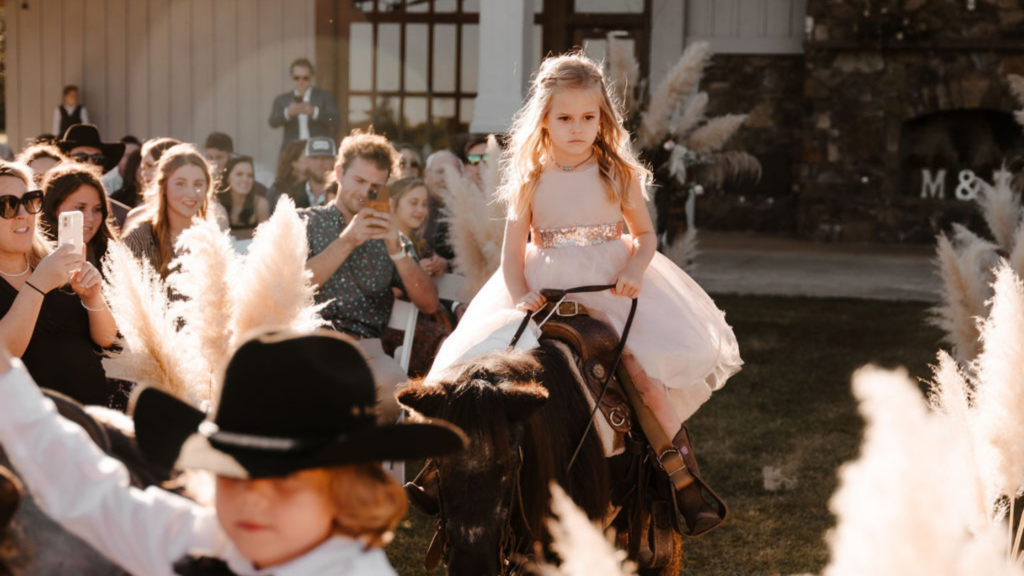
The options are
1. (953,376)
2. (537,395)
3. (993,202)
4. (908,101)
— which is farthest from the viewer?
(908,101)

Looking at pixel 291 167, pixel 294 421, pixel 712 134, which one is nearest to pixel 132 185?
pixel 291 167

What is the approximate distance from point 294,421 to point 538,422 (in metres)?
1.62

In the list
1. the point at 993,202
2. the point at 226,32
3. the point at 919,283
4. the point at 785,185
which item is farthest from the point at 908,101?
the point at 993,202

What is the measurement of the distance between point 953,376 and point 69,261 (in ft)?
6.66

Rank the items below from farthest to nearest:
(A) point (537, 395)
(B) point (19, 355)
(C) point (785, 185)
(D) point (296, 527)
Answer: (C) point (785, 185) → (B) point (19, 355) → (A) point (537, 395) → (D) point (296, 527)

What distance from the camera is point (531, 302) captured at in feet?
11.0

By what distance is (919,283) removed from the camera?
12023mm

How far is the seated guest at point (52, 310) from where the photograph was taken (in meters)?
3.09

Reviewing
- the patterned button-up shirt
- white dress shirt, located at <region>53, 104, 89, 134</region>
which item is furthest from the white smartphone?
white dress shirt, located at <region>53, 104, 89, 134</region>

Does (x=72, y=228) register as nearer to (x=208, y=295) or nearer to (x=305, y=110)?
(x=208, y=295)

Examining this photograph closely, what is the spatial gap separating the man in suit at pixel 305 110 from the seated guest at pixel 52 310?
20.8 ft

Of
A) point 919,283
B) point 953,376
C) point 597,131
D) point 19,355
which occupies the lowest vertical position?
point 919,283

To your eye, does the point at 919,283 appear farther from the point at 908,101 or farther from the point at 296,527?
the point at 296,527

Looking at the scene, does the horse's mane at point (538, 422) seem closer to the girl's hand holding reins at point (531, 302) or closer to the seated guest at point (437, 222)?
the girl's hand holding reins at point (531, 302)
